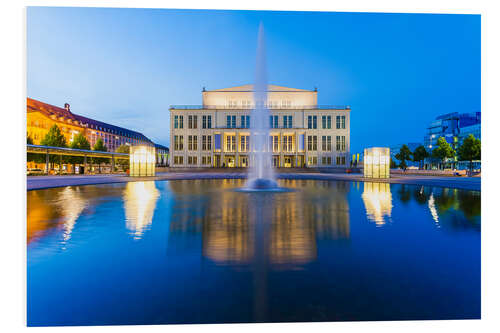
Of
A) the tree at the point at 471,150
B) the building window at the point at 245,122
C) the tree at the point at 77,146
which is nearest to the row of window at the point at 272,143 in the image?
the building window at the point at 245,122

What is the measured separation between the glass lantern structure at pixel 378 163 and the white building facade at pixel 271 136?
2592 centimetres

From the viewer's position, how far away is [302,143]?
5588 centimetres

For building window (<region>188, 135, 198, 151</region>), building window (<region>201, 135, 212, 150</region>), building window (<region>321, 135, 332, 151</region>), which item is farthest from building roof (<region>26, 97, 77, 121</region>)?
building window (<region>321, 135, 332, 151</region>)

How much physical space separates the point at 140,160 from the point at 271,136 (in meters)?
30.9

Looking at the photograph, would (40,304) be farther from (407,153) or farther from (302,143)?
(407,153)

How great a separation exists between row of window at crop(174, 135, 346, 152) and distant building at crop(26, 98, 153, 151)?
101 ft

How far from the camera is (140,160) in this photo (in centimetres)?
3078

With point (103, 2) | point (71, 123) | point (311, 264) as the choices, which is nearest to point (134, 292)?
point (311, 264)

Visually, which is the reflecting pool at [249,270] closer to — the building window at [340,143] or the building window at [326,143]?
the building window at [326,143]

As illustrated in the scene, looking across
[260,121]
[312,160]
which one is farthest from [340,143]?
[260,121]

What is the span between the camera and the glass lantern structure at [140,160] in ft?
100

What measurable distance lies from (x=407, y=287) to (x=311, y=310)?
159 centimetres

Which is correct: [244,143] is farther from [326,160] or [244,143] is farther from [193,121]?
[326,160]

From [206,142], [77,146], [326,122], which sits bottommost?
[77,146]
